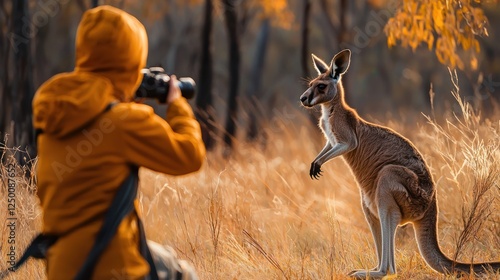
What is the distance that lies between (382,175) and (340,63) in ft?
2.61

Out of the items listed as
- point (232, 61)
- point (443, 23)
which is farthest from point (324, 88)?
point (232, 61)

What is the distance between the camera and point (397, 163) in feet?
17.6

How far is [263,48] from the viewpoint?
2417 cm

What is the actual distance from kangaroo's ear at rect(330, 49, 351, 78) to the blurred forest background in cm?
116

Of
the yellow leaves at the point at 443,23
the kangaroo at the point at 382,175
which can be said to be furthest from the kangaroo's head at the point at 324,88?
the yellow leaves at the point at 443,23

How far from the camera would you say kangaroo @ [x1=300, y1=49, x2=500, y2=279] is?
5207 millimetres

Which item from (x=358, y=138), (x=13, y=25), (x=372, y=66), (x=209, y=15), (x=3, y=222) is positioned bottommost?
(x=372, y=66)

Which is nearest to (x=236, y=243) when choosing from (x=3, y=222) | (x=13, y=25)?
(x=3, y=222)

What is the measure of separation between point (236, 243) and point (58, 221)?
2.64 meters

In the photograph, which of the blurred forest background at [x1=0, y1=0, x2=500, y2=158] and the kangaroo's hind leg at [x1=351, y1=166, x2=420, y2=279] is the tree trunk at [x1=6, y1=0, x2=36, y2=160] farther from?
the kangaroo's hind leg at [x1=351, y1=166, x2=420, y2=279]

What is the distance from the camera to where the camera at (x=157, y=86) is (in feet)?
12.3

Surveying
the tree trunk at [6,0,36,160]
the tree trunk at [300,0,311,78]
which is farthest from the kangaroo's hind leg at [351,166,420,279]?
the tree trunk at [300,0,311,78]

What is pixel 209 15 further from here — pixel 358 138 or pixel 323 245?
pixel 358 138

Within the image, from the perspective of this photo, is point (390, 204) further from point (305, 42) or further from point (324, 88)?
point (305, 42)
